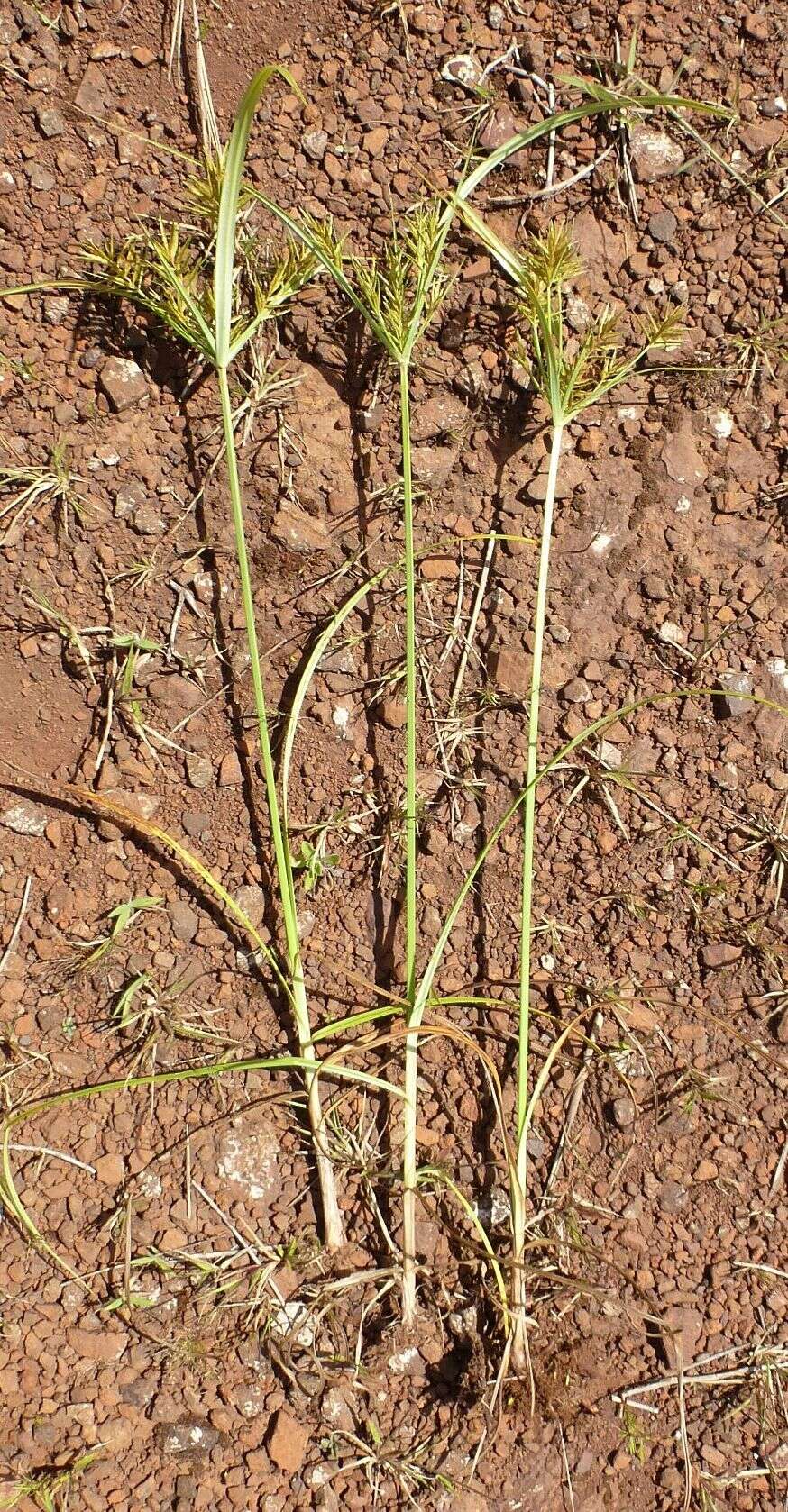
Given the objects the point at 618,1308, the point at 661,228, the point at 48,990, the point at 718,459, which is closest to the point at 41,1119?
the point at 48,990

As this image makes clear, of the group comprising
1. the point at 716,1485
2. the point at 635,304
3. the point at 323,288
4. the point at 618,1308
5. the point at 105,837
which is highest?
the point at 323,288

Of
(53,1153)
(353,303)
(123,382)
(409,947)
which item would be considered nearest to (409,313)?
(353,303)

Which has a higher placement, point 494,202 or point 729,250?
point 494,202

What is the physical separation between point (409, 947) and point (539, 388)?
943 millimetres

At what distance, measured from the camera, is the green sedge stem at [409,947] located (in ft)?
5.29

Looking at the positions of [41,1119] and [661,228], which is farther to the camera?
[661,228]

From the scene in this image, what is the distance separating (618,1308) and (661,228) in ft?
6.20

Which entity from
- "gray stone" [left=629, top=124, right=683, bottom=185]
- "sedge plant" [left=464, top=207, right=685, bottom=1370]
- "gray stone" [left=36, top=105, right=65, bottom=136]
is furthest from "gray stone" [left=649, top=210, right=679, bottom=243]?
"gray stone" [left=36, top=105, right=65, bottom=136]

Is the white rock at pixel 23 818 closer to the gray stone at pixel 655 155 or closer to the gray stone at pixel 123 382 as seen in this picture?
the gray stone at pixel 123 382

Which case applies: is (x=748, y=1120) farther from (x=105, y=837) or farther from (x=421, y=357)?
(x=421, y=357)

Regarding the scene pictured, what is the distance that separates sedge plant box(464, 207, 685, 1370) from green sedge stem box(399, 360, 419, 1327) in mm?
165

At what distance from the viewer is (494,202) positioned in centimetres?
194

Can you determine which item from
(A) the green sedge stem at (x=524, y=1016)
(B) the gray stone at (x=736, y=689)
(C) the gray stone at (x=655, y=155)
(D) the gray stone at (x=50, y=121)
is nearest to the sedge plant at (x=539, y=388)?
(A) the green sedge stem at (x=524, y=1016)

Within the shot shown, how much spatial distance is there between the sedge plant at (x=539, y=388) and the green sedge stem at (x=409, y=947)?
16cm
